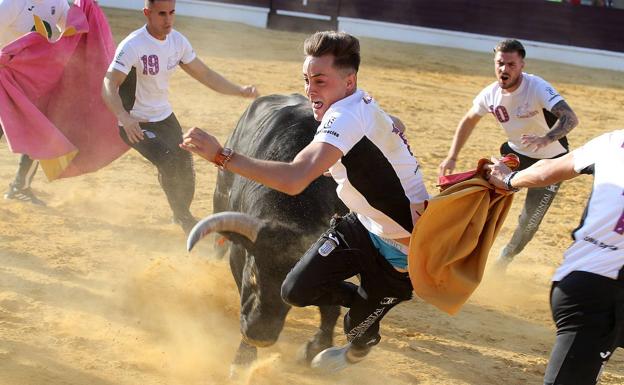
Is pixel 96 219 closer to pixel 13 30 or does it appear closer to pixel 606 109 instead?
pixel 13 30

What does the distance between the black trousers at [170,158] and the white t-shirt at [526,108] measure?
2254 millimetres

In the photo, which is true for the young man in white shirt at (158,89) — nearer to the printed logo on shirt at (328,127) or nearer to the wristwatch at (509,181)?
the printed logo on shirt at (328,127)

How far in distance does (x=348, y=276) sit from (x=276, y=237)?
458 millimetres

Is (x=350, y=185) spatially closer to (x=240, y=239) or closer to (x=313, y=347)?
(x=240, y=239)

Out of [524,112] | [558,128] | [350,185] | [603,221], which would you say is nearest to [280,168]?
[350,185]

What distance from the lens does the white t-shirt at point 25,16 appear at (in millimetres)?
6578

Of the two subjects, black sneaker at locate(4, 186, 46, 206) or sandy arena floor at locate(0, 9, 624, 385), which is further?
black sneaker at locate(4, 186, 46, 206)

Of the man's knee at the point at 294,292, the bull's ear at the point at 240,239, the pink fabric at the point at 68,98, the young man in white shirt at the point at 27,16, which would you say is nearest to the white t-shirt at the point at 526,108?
the bull's ear at the point at 240,239

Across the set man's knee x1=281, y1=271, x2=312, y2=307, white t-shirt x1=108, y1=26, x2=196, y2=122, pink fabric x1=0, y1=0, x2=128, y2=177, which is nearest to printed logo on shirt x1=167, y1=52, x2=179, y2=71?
white t-shirt x1=108, y1=26, x2=196, y2=122

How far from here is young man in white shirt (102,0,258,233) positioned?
601 cm

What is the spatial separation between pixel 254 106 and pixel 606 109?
29.0 feet

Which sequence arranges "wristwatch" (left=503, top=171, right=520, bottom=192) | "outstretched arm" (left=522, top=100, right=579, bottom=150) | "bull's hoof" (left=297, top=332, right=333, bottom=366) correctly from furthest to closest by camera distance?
"outstretched arm" (left=522, top=100, right=579, bottom=150)
"bull's hoof" (left=297, top=332, right=333, bottom=366)
"wristwatch" (left=503, top=171, right=520, bottom=192)

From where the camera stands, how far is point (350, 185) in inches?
156

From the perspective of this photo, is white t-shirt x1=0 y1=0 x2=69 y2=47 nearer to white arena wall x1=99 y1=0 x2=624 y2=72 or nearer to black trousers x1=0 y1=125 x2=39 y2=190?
black trousers x1=0 y1=125 x2=39 y2=190
